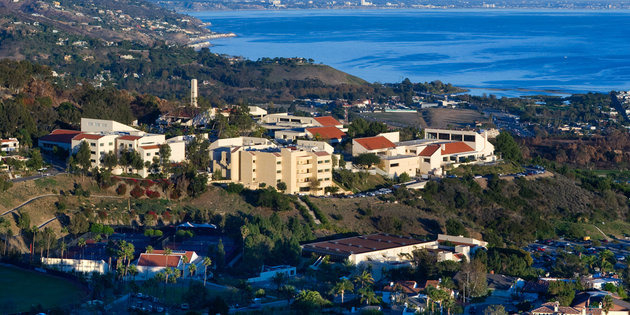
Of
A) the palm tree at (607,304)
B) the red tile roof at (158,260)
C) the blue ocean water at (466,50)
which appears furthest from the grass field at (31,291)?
the blue ocean water at (466,50)

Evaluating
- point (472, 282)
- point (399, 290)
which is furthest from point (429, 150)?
point (399, 290)

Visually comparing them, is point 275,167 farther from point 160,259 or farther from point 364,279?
point 364,279

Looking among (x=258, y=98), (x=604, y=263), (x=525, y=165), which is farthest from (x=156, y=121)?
(x=258, y=98)

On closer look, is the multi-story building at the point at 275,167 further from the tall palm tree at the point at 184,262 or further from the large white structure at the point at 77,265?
the large white structure at the point at 77,265

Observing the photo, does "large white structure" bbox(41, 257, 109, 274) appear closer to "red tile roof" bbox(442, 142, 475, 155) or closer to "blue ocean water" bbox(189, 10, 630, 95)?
"red tile roof" bbox(442, 142, 475, 155)

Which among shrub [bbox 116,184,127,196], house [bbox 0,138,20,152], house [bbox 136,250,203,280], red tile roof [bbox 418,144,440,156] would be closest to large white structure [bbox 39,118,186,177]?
house [bbox 0,138,20,152]
